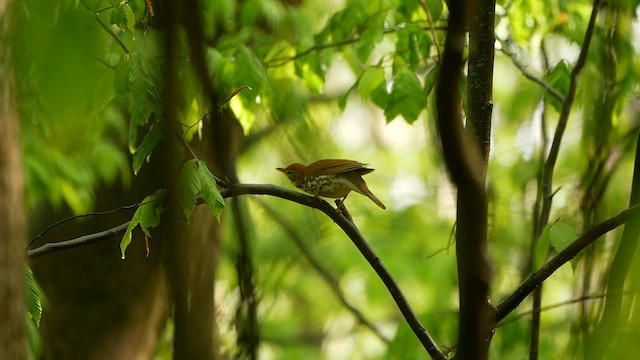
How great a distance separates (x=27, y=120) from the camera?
134 inches

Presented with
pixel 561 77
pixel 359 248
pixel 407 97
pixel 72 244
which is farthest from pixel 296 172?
pixel 72 244

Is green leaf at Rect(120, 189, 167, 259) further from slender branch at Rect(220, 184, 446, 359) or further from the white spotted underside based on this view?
the white spotted underside

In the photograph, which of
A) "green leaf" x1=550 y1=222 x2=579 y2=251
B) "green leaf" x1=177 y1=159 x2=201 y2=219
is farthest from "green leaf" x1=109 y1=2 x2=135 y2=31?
"green leaf" x1=550 y1=222 x2=579 y2=251

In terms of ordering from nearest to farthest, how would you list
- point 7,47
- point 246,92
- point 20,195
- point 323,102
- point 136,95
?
point 7,47
point 20,195
point 136,95
point 246,92
point 323,102

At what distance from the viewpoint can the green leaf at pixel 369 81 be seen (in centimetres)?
332

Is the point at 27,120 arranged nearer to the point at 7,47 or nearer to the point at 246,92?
the point at 246,92

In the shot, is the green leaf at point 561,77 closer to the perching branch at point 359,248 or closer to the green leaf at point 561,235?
the green leaf at point 561,235

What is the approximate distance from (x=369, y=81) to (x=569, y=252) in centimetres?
178

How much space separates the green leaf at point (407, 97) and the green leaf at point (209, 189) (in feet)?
3.91

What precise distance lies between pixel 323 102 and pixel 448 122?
268 inches

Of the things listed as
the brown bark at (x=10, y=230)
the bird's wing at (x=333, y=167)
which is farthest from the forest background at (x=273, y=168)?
the bird's wing at (x=333, y=167)

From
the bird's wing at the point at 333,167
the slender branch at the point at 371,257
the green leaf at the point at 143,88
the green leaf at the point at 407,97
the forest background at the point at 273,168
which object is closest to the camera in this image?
the forest background at the point at 273,168

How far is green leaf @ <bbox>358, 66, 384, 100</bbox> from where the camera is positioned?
3322 millimetres

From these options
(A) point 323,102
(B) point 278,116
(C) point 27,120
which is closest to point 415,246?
(A) point 323,102
